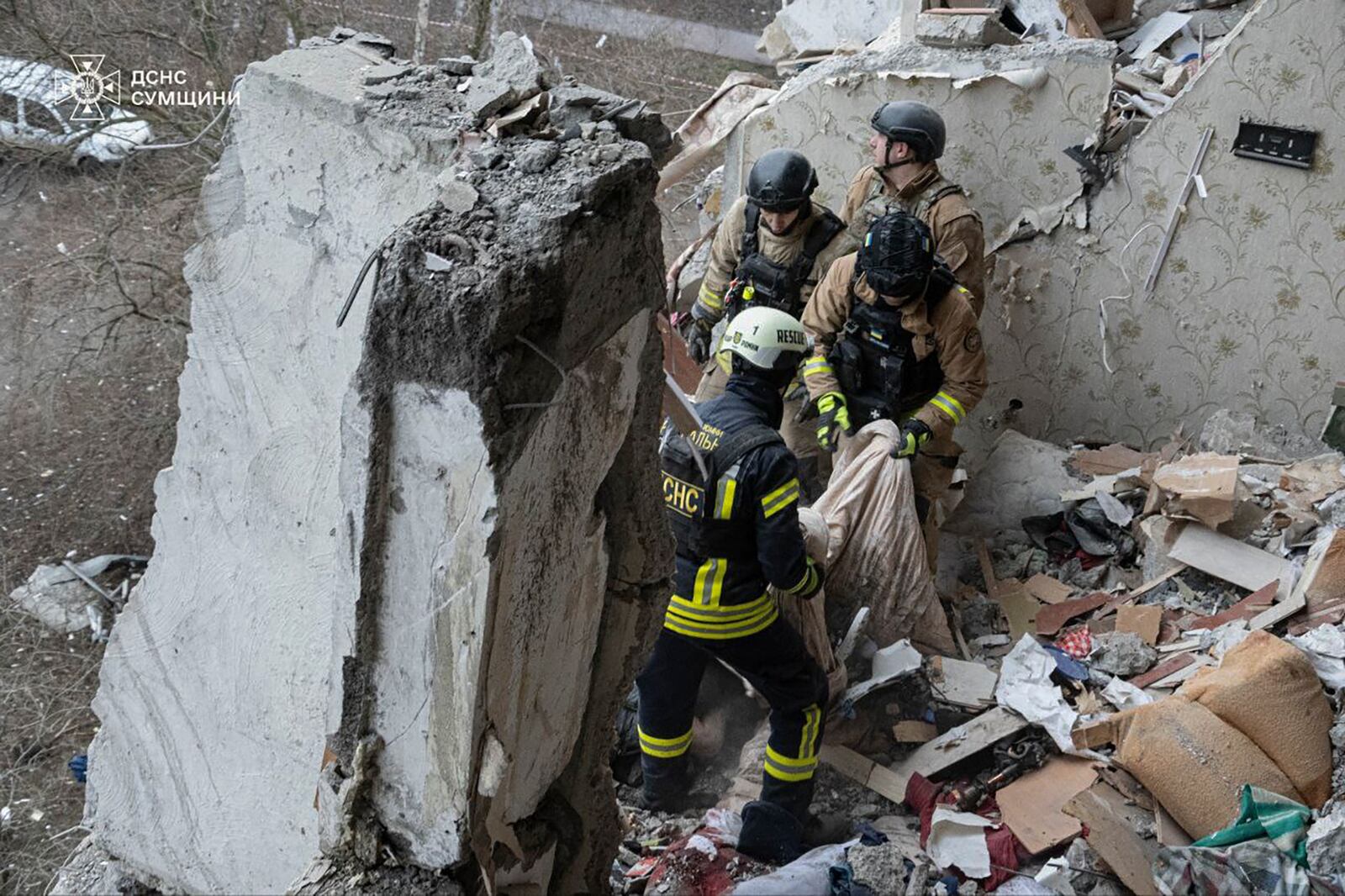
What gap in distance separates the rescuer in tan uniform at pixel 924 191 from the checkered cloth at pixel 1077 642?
178 centimetres

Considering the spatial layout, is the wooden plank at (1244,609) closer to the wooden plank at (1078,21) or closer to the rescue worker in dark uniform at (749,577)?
the rescue worker in dark uniform at (749,577)

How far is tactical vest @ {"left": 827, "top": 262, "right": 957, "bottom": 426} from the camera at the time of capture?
538 cm

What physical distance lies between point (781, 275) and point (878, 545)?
1.55 meters

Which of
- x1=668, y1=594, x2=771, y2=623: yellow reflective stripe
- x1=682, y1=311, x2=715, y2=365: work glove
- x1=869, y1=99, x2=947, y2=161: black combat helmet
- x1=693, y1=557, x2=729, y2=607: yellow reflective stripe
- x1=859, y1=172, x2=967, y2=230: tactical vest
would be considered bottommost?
x1=668, y1=594, x2=771, y2=623: yellow reflective stripe

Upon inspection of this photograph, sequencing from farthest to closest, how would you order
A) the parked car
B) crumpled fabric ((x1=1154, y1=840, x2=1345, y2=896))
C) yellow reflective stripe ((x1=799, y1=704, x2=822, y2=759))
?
the parked car
yellow reflective stripe ((x1=799, y1=704, x2=822, y2=759))
crumpled fabric ((x1=1154, y1=840, x2=1345, y2=896))

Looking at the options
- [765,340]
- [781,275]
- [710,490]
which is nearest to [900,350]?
[781,275]

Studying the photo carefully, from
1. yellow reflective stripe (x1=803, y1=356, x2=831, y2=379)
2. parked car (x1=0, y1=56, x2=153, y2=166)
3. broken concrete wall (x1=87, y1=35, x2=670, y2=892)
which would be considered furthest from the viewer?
parked car (x1=0, y1=56, x2=153, y2=166)

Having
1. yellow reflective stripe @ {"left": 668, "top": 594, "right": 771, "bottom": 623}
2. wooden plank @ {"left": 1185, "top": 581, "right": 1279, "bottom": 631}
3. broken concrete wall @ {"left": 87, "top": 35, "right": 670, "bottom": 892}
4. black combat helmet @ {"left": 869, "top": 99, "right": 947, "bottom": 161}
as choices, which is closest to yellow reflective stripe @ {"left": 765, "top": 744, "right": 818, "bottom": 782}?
yellow reflective stripe @ {"left": 668, "top": 594, "right": 771, "bottom": 623}

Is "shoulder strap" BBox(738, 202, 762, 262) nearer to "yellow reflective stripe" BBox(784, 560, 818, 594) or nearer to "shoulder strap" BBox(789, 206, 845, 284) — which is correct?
"shoulder strap" BBox(789, 206, 845, 284)

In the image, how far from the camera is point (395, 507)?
2.21m

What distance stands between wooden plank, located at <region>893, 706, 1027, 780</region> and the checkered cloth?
594 mm

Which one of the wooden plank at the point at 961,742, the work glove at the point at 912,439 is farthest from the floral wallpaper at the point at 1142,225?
the wooden plank at the point at 961,742

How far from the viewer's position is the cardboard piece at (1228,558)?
17.5ft

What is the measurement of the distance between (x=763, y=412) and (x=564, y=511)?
2.01 meters
